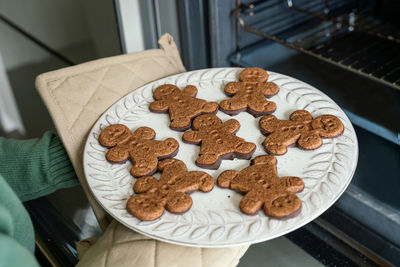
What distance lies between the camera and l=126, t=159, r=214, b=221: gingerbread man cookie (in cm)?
64

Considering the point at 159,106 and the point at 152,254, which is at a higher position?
the point at 159,106

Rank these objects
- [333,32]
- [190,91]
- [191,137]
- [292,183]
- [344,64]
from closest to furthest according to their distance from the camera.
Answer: [292,183], [191,137], [190,91], [344,64], [333,32]

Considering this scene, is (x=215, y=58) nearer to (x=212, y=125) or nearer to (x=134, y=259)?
(x=212, y=125)

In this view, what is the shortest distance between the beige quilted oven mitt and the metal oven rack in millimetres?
276

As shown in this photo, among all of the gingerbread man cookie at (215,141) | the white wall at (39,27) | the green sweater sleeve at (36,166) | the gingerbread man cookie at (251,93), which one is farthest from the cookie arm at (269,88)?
the white wall at (39,27)

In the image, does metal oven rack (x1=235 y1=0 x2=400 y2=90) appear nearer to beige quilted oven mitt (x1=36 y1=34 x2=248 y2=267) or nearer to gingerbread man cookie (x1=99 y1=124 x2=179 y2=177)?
beige quilted oven mitt (x1=36 y1=34 x2=248 y2=267)

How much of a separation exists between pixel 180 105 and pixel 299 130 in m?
0.22

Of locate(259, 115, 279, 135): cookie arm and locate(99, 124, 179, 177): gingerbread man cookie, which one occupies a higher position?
locate(259, 115, 279, 135): cookie arm

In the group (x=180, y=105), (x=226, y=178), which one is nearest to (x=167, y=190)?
(x=226, y=178)

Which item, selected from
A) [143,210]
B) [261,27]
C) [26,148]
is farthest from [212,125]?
[261,27]

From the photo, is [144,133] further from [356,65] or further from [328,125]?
[356,65]

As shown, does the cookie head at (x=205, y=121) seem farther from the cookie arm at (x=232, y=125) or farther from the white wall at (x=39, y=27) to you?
the white wall at (x=39, y=27)

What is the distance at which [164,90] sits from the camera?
0.88 m

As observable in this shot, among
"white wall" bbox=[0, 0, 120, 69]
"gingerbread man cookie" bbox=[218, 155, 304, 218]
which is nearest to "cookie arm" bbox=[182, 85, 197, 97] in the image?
"gingerbread man cookie" bbox=[218, 155, 304, 218]
